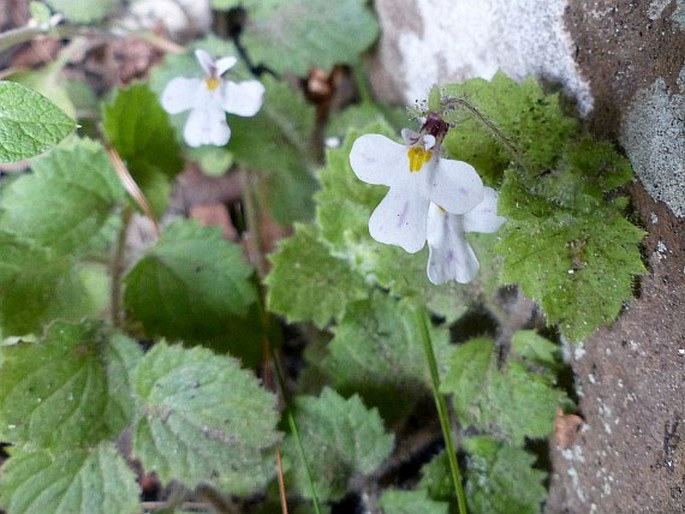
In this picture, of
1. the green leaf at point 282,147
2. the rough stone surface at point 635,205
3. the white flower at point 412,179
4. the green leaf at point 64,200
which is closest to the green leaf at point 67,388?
the green leaf at point 64,200

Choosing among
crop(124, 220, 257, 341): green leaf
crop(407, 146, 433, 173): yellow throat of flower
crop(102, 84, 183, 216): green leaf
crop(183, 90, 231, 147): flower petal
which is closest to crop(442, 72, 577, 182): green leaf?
crop(407, 146, 433, 173): yellow throat of flower

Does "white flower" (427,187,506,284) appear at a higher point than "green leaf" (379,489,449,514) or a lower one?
higher

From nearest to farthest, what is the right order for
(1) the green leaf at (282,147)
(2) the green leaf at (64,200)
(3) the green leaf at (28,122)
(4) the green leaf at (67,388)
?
1. (3) the green leaf at (28,122)
2. (4) the green leaf at (67,388)
3. (2) the green leaf at (64,200)
4. (1) the green leaf at (282,147)

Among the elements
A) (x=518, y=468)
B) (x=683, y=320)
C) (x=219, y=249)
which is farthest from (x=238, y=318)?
(x=683, y=320)

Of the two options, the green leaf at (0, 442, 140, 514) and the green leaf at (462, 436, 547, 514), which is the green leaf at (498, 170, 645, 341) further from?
the green leaf at (0, 442, 140, 514)

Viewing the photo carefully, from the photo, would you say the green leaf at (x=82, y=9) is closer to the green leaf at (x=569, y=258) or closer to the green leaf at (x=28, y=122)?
the green leaf at (x=28, y=122)

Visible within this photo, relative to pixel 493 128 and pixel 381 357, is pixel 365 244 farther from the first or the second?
pixel 493 128
